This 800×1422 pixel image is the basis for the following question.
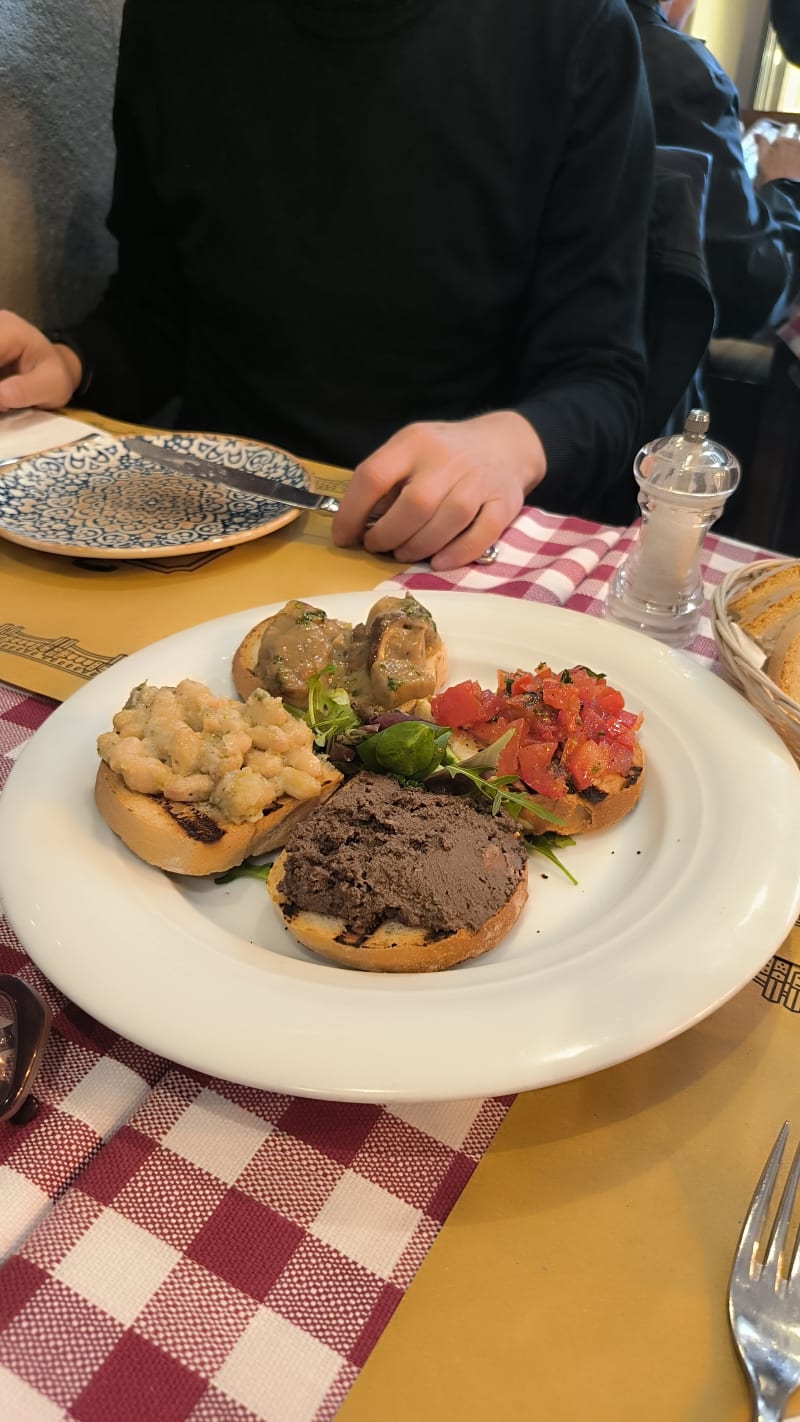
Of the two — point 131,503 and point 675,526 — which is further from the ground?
point 675,526

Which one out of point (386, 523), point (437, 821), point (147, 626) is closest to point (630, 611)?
point (386, 523)

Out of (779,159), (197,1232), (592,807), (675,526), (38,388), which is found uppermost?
(779,159)

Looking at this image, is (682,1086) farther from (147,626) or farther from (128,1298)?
(147,626)

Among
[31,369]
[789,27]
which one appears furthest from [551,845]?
[789,27]

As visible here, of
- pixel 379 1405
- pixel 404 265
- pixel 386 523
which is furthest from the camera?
pixel 404 265

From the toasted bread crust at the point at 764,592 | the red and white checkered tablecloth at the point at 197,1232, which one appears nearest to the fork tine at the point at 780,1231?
the red and white checkered tablecloth at the point at 197,1232

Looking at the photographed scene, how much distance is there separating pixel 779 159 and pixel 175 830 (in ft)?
16.2

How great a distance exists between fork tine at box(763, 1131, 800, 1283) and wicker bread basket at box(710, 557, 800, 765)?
0.63 m

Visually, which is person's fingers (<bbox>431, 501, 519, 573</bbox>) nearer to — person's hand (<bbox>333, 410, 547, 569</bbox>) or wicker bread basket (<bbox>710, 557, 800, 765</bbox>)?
person's hand (<bbox>333, 410, 547, 569</bbox>)

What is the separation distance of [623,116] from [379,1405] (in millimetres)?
2756

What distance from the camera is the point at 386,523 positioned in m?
1.89

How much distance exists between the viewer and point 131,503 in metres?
2.10

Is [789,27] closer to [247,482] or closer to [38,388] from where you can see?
[38,388]

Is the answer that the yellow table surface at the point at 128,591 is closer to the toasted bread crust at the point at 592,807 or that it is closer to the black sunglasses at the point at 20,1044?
the black sunglasses at the point at 20,1044
